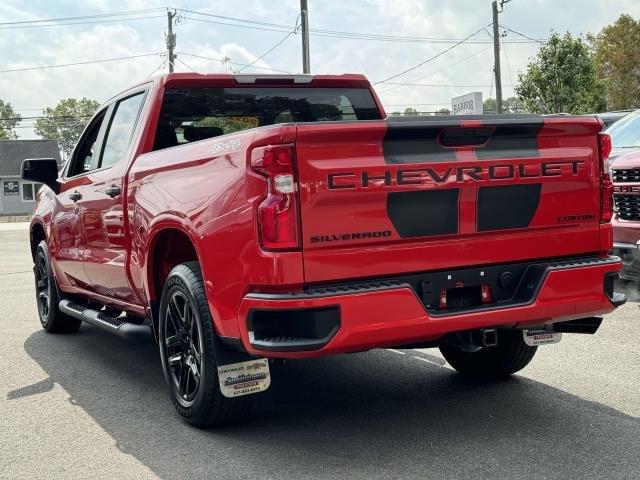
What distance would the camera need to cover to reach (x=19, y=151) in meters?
62.4

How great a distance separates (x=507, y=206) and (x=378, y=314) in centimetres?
94

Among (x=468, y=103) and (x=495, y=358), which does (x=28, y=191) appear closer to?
(x=468, y=103)

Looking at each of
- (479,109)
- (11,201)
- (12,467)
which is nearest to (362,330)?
(12,467)

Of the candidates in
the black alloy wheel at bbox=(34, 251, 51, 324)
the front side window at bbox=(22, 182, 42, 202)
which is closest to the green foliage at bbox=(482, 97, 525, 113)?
the black alloy wheel at bbox=(34, 251, 51, 324)

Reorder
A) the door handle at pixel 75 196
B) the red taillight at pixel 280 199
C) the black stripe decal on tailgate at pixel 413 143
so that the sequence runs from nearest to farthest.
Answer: the red taillight at pixel 280 199, the black stripe decal on tailgate at pixel 413 143, the door handle at pixel 75 196

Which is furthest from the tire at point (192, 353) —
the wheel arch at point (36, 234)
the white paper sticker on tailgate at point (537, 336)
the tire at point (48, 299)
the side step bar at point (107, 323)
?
the wheel arch at point (36, 234)

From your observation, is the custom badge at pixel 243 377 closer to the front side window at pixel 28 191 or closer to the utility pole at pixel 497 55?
the utility pole at pixel 497 55

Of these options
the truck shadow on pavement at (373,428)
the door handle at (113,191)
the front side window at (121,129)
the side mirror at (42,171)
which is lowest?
the truck shadow on pavement at (373,428)

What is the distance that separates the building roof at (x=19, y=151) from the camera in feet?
198

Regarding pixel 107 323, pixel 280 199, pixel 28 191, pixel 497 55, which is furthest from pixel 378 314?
pixel 28 191

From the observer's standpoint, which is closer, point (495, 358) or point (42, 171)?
point (495, 358)

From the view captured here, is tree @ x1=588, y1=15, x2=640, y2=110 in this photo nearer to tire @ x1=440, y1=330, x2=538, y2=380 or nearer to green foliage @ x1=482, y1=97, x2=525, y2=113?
green foliage @ x1=482, y1=97, x2=525, y2=113

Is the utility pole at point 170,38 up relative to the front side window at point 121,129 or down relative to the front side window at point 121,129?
up

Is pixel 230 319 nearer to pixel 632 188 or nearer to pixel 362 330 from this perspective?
pixel 362 330
